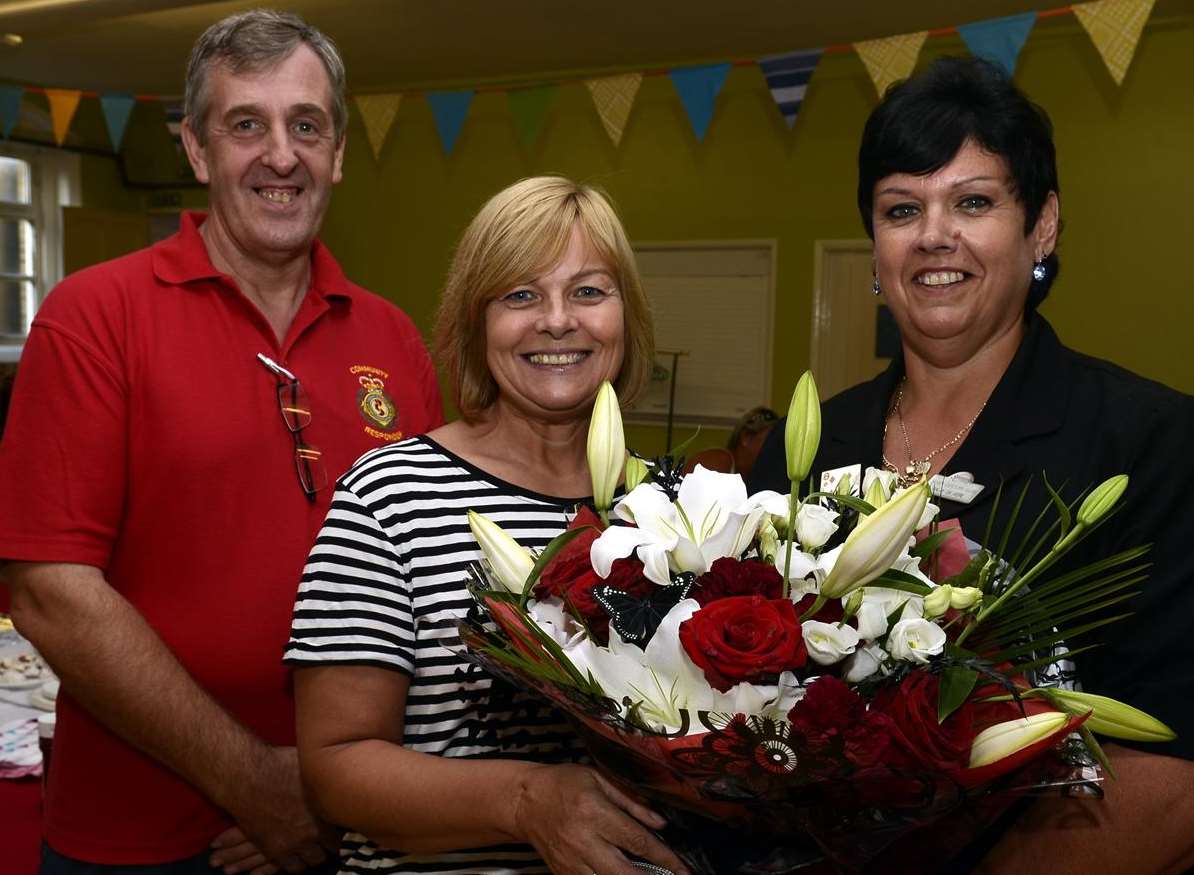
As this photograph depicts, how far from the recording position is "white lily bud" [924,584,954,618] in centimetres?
89

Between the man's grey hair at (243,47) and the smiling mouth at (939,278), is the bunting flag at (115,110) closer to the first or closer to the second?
the man's grey hair at (243,47)

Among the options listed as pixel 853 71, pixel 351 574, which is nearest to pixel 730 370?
pixel 853 71

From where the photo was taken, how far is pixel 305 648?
128 centimetres

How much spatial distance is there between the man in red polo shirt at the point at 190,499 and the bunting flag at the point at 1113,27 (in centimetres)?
390

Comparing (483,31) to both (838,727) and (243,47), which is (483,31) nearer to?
(243,47)

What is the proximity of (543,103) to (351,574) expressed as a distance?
625cm

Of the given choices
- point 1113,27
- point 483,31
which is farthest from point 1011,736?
point 483,31

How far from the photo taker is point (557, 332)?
4.79 ft

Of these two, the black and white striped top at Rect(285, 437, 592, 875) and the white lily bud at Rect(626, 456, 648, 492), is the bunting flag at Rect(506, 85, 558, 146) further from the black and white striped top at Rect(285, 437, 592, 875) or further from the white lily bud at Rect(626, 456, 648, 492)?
the white lily bud at Rect(626, 456, 648, 492)

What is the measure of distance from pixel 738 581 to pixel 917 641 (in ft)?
0.48

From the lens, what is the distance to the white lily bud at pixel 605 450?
3.58ft

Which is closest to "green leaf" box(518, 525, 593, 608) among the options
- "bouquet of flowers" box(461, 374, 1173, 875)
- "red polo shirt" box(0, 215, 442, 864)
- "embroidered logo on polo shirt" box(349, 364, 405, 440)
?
"bouquet of flowers" box(461, 374, 1173, 875)

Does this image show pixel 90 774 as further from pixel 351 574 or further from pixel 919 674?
pixel 919 674

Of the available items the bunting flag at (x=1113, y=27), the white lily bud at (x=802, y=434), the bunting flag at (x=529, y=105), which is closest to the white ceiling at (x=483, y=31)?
the bunting flag at (x=529, y=105)
